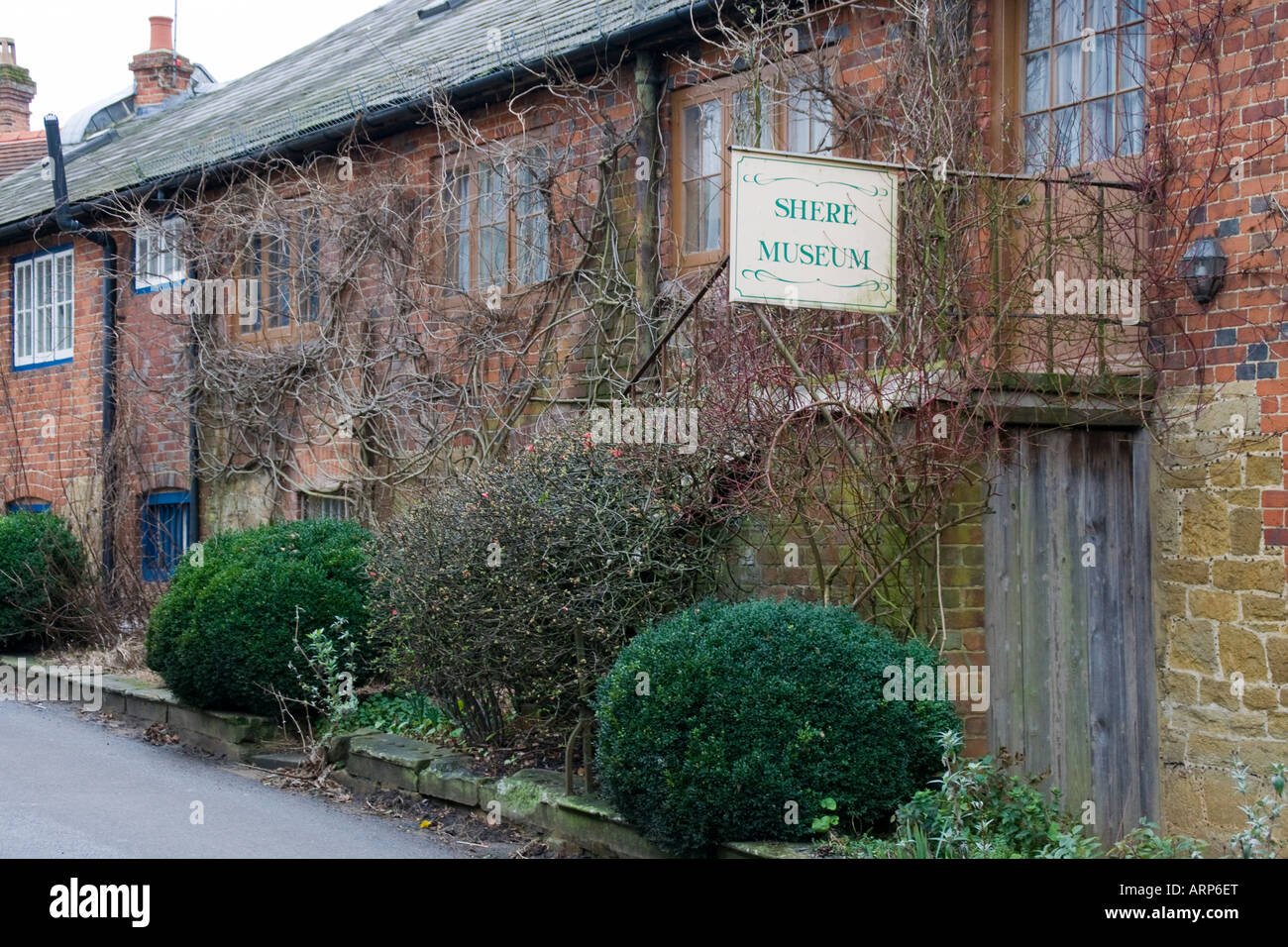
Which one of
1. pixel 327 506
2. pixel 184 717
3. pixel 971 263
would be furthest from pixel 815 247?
pixel 327 506

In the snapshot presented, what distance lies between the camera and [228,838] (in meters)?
6.58

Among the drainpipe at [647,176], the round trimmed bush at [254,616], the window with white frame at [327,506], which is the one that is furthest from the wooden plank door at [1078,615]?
the window with white frame at [327,506]

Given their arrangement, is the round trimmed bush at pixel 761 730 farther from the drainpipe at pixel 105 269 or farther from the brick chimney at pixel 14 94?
the brick chimney at pixel 14 94

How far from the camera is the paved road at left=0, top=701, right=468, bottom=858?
20.9ft

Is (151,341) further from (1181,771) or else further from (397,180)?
(1181,771)

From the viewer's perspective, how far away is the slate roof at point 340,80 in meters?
10.6

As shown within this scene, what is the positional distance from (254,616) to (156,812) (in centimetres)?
179

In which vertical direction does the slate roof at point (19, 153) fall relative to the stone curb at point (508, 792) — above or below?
above

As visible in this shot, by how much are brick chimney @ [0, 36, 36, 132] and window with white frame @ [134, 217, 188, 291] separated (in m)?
13.7

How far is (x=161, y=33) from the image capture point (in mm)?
20547

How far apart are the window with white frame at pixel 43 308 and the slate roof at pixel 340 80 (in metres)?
0.65

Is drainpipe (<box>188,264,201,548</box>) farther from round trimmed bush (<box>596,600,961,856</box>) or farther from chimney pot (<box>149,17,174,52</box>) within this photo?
round trimmed bush (<box>596,600,961,856</box>)

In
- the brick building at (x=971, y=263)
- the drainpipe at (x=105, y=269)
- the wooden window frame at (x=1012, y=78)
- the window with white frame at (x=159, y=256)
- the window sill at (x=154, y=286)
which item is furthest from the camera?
the drainpipe at (x=105, y=269)

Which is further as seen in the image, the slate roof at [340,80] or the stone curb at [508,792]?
the slate roof at [340,80]
